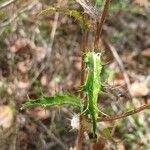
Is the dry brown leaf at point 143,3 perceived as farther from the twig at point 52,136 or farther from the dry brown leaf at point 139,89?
the twig at point 52,136

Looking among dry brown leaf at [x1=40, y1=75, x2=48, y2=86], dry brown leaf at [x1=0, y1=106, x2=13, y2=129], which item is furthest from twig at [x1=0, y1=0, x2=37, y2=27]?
dry brown leaf at [x1=0, y1=106, x2=13, y2=129]

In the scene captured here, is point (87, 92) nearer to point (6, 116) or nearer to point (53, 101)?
point (53, 101)

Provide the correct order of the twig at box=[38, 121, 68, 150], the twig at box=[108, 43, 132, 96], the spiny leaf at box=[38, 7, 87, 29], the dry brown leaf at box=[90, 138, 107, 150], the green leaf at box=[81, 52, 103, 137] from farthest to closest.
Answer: the twig at box=[108, 43, 132, 96]
the twig at box=[38, 121, 68, 150]
the dry brown leaf at box=[90, 138, 107, 150]
the spiny leaf at box=[38, 7, 87, 29]
the green leaf at box=[81, 52, 103, 137]

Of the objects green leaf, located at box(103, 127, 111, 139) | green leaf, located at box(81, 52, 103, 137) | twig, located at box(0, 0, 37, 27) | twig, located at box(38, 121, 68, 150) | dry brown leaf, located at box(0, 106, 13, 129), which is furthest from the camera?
twig, located at box(0, 0, 37, 27)

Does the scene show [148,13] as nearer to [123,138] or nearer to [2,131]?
[123,138]

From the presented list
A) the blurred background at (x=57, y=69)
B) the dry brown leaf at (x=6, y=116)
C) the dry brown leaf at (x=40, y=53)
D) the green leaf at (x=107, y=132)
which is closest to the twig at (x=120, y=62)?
the blurred background at (x=57, y=69)

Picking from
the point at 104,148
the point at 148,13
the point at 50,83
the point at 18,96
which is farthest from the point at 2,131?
the point at 148,13

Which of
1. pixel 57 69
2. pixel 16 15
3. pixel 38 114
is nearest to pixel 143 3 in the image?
pixel 57 69

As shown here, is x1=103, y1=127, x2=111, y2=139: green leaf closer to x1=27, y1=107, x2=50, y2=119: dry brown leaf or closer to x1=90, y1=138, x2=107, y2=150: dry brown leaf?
x1=90, y1=138, x2=107, y2=150: dry brown leaf
